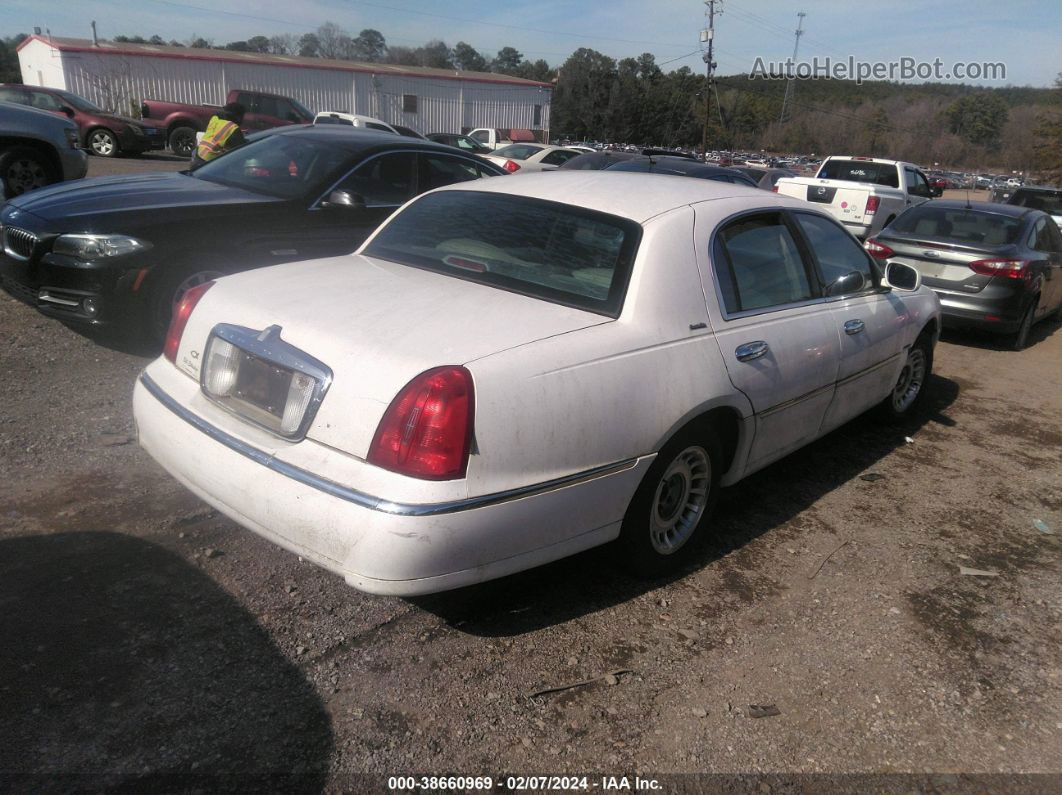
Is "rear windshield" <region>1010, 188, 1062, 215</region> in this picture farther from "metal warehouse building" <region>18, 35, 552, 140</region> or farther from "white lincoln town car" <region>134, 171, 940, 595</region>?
"metal warehouse building" <region>18, 35, 552, 140</region>

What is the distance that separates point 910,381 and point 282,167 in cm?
483

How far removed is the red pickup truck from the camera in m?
23.8

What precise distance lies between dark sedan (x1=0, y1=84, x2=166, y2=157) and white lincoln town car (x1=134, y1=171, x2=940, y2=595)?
816 inches

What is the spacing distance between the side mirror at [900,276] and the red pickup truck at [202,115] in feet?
71.4

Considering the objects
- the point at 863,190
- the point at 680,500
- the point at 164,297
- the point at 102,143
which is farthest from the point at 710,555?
the point at 102,143

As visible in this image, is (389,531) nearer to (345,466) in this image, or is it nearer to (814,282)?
(345,466)

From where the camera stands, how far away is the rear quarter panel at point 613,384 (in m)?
2.61

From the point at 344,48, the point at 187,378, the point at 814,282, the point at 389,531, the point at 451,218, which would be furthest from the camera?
the point at 344,48

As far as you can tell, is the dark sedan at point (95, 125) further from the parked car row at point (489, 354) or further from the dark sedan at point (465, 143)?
the parked car row at point (489, 354)

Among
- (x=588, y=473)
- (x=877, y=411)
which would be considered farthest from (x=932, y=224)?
(x=588, y=473)

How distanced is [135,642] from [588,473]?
1.63m

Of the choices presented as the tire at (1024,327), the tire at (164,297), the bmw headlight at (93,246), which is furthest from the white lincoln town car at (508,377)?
the tire at (1024,327)

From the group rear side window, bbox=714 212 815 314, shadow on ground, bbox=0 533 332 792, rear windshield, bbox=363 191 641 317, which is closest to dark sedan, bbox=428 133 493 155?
rear windshield, bbox=363 191 641 317

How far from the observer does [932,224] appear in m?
8.84
